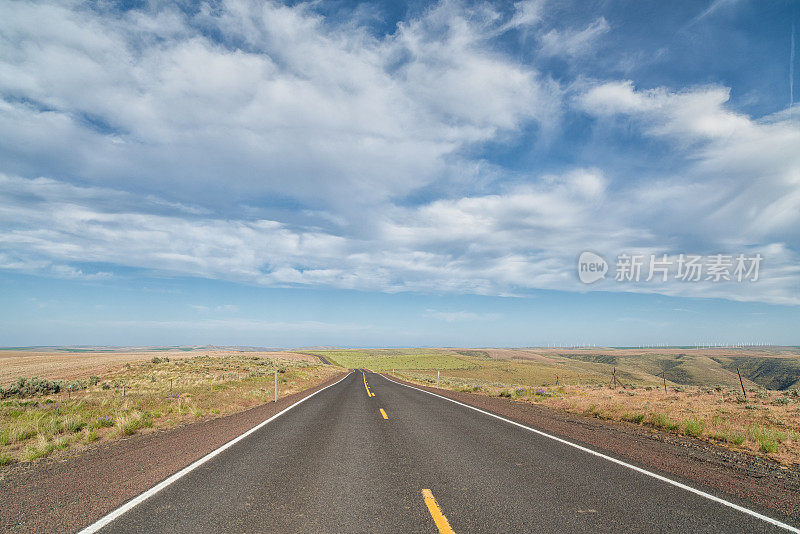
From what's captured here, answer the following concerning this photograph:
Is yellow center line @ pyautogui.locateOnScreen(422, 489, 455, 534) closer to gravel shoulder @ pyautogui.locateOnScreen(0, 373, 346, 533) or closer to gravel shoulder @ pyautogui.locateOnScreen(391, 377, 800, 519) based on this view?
gravel shoulder @ pyautogui.locateOnScreen(0, 373, 346, 533)

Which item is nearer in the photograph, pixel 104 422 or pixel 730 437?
pixel 730 437

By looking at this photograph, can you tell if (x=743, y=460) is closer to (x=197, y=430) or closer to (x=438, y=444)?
(x=438, y=444)

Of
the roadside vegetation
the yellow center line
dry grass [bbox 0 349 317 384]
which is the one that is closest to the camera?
the yellow center line

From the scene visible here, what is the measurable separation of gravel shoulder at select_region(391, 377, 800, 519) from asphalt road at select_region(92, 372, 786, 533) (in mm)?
793

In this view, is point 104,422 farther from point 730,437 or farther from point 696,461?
point 730,437

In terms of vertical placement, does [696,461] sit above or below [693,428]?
above

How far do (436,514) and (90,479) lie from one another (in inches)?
227

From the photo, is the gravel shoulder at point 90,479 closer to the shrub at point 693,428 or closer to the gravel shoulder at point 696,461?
the gravel shoulder at point 696,461

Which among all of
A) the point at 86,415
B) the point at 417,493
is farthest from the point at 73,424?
the point at 417,493

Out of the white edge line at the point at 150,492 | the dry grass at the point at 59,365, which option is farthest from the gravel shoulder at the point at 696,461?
the dry grass at the point at 59,365

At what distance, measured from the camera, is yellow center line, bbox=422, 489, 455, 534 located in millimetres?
3844

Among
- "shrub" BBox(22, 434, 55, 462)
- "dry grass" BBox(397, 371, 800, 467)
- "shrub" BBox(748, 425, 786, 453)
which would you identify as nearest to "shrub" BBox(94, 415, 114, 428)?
"shrub" BBox(22, 434, 55, 462)

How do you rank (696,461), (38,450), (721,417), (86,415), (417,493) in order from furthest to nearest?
1. (721,417)
2. (86,415)
3. (38,450)
4. (696,461)
5. (417,493)

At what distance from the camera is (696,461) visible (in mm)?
7020
